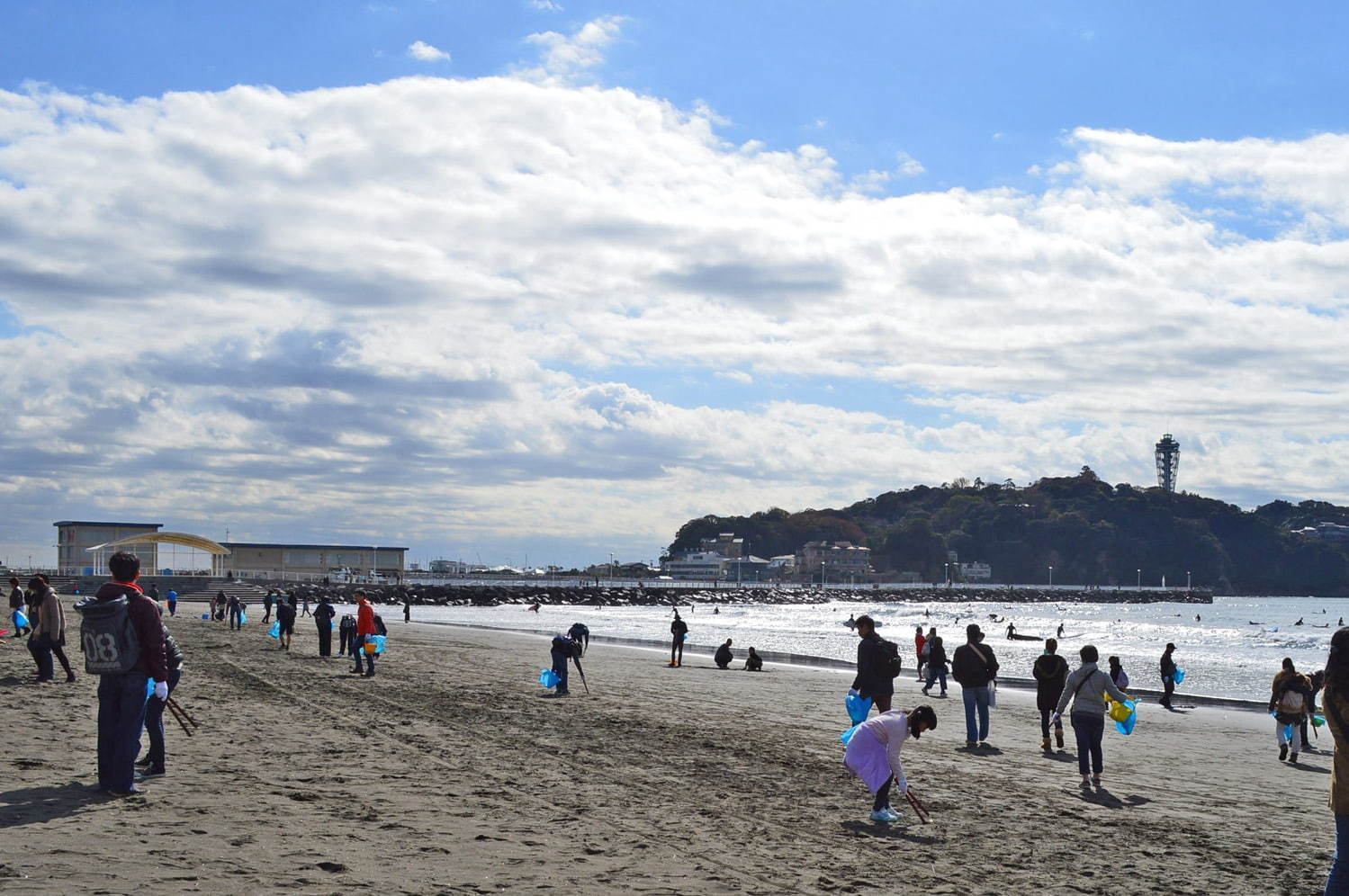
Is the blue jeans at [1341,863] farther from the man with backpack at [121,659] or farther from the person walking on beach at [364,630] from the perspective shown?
the person walking on beach at [364,630]

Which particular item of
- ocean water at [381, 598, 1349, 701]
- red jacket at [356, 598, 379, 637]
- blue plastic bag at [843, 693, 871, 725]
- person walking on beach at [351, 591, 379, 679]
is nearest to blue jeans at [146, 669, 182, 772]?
blue plastic bag at [843, 693, 871, 725]

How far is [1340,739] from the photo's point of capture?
5543 millimetres

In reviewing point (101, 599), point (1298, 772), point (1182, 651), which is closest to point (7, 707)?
point (101, 599)

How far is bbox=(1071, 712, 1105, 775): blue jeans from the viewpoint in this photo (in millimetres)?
11703

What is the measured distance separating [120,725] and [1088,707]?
896 cm

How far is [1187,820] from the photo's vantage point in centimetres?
1052

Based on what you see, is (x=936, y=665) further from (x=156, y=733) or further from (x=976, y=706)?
(x=156, y=733)

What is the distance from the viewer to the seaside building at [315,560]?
373 ft

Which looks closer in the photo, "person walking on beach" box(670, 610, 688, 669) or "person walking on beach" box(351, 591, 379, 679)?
"person walking on beach" box(351, 591, 379, 679)

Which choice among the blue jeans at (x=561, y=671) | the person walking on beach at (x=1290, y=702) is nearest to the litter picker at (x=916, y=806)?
the person walking on beach at (x=1290, y=702)

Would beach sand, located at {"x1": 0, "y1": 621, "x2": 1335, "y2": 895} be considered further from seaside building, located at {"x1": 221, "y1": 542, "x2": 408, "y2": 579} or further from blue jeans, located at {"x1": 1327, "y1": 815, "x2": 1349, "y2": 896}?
seaside building, located at {"x1": 221, "y1": 542, "x2": 408, "y2": 579}

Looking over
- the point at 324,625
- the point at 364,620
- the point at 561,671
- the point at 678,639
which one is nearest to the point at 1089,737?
the point at 561,671

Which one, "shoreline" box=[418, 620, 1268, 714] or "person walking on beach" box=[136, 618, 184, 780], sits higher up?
"person walking on beach" box=[136, 618, 184, 780]

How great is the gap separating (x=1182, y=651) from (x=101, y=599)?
177 feet
